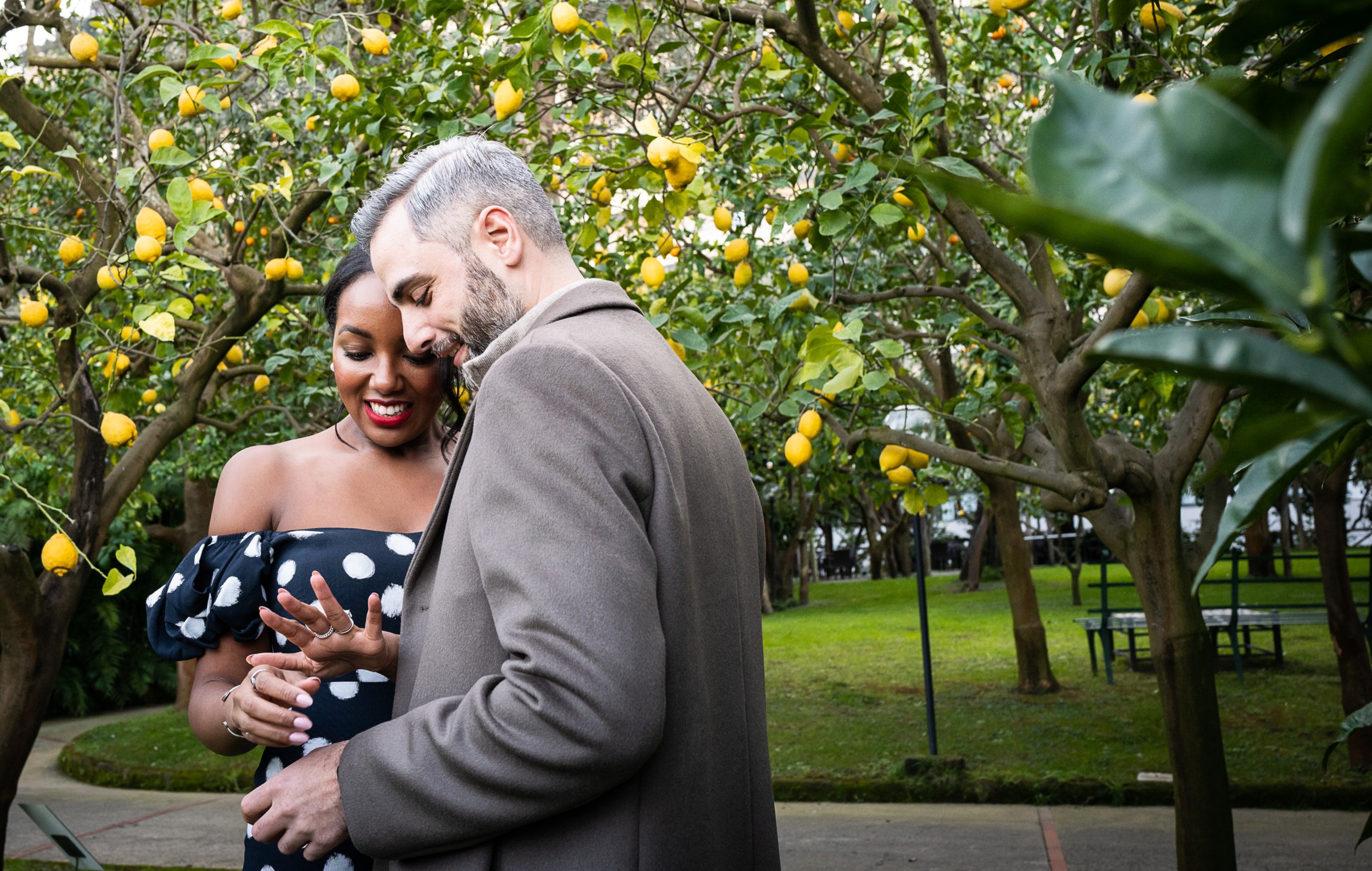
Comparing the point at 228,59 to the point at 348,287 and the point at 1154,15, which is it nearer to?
the point at 348,287

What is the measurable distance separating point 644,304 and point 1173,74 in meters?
2.63

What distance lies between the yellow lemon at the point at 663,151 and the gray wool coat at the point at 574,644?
1334 millimetres

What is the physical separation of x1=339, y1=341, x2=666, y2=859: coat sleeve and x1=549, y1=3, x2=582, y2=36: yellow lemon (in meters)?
1.73

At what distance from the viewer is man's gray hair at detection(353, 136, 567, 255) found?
4.50 feet

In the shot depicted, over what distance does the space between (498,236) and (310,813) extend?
714 millimetres

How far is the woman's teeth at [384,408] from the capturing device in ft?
6.61

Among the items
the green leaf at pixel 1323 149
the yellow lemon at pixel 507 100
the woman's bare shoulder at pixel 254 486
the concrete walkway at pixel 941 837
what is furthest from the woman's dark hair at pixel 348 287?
the concrete walkway at pixel 941 837

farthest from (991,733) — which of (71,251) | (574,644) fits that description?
(574,644)

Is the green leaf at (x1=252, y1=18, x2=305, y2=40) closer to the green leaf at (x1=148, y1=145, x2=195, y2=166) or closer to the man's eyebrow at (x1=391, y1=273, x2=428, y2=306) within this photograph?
the green leaf at (x1=148, y1=145, x2=195, y2=166)

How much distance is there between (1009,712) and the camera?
306 inches

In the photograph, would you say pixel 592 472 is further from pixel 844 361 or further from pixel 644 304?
pixel 644 304

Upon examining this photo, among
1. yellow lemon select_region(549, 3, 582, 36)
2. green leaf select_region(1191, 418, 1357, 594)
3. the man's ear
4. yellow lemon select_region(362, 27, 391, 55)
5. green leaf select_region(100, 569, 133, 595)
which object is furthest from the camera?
yellow lemon select_region(362, 27, 391, 55)

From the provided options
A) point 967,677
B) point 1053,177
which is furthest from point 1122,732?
point 1053,177

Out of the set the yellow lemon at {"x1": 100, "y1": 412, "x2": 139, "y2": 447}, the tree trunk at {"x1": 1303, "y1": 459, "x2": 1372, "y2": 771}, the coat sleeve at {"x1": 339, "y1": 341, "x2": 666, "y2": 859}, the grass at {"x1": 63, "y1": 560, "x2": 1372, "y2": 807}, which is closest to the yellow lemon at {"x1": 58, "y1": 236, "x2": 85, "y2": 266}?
the yellow lemon at {"x1": 100, "y1": 412, "x2": 139, "y2": 447}
